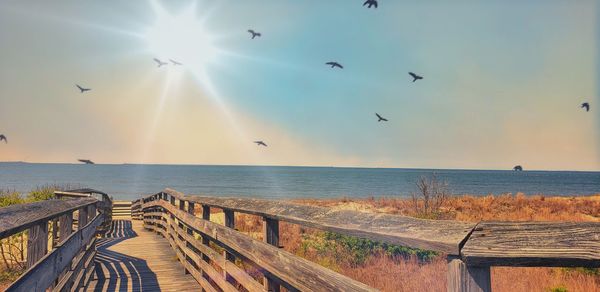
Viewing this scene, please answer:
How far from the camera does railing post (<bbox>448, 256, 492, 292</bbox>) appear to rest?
166cm

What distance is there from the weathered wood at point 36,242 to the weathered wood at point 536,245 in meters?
3.36

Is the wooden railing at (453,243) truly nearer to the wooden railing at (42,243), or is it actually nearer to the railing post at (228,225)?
the railing post at (228,225)

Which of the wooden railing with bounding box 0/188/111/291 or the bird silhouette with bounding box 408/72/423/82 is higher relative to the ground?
the bird silhouette with bounding box 408/72/423/82

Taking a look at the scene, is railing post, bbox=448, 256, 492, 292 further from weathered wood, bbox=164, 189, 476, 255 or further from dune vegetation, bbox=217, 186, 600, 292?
dune vegetation, bbox=217, 186, 600, 292

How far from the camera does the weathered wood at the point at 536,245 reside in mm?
1535

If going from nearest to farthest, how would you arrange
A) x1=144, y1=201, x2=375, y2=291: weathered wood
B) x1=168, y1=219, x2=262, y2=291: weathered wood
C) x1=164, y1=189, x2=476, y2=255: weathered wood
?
x1=164, y1=189, x2=476, y2=255: weathered wood < x1=144, y1=201, x2=375, y2=291: weathered wood < x1=168, y1=219, x2=262, y2=291: weathered wood

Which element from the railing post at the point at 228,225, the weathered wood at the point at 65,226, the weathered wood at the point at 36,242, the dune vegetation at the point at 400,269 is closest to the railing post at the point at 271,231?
the railing post at the point at 228,225

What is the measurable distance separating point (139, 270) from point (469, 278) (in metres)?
7.75

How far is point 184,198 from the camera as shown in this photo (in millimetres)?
7816

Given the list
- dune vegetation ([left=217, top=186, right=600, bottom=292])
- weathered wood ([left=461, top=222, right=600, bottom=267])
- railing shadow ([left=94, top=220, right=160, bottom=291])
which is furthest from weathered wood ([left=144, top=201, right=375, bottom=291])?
dune vegetation ([left=217, top=186, right=600, bottom=292])

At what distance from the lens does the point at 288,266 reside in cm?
303

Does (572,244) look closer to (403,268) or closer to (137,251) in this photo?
(403,268)

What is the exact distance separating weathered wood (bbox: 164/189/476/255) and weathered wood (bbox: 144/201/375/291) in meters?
0.26

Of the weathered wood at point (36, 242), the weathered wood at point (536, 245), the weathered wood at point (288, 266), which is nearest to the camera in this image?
the weathered wood at point (536, 245)
